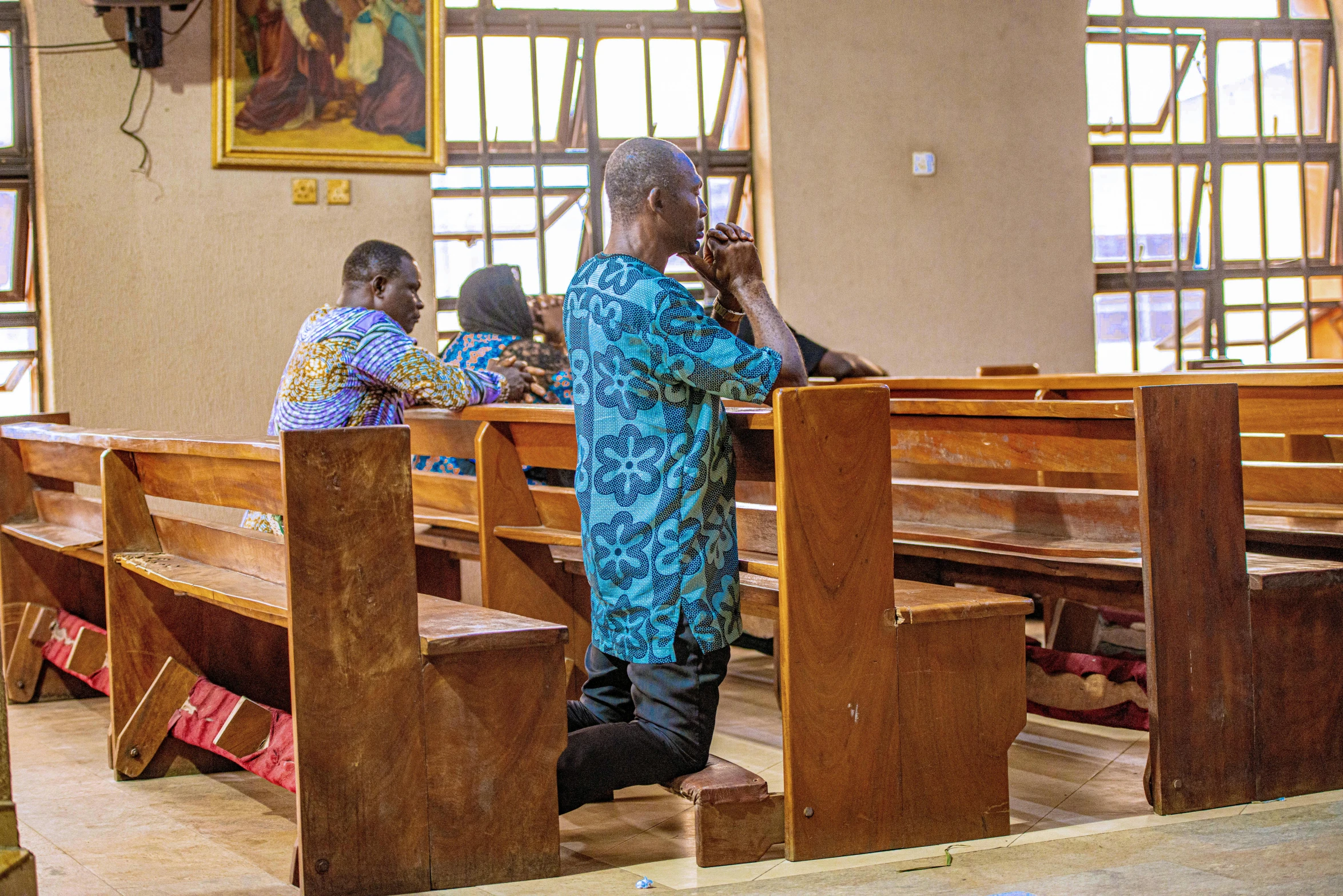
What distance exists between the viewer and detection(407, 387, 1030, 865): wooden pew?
270cm

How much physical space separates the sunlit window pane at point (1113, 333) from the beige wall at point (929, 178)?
0.37 metres

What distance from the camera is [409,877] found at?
8.60ft

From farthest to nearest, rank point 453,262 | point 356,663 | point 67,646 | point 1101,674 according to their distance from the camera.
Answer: point 453,262, point 67,646, point 1101,674, point 356,663

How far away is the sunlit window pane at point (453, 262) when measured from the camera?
7930 mm

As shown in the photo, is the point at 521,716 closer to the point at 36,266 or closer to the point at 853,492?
Result: the point at 853,492

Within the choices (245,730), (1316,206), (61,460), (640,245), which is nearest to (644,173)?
(640,245)

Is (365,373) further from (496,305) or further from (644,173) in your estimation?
(644,173)

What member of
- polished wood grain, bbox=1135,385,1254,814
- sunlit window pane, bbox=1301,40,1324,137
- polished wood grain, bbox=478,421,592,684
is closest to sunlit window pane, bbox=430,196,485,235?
polished wood grain, bbox=478,421,592,684

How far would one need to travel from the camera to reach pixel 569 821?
3170 mm

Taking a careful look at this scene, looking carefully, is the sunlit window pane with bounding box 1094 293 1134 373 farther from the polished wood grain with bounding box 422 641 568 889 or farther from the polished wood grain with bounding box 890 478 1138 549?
the polished wood grain with bounding box 422 641 568 889

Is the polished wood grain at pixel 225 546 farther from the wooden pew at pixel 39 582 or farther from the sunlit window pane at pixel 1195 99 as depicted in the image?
the sunlit window pane at pixel 1195 99

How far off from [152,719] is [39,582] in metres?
1.49

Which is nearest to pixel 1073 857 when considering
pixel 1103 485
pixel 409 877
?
pixel 409 877

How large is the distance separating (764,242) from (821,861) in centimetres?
589
